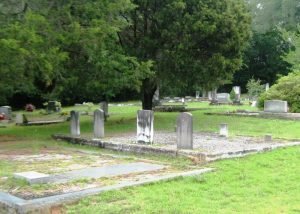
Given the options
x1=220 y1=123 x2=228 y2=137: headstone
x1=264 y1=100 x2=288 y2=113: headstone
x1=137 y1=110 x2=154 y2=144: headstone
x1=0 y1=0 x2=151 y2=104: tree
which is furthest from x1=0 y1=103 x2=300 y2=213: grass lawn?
x1=264 y1=100 x2=288 y2=113: headstone

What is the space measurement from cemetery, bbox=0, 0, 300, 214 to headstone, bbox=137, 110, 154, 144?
0.10 feet

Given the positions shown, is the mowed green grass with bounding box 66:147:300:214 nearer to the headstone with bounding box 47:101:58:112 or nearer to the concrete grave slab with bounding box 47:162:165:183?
the concrete grave slab with bounding box 47:162:165:183

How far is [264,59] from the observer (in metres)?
58.8

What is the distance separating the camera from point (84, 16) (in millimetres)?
14992

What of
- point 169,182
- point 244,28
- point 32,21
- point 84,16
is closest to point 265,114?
point 244,28

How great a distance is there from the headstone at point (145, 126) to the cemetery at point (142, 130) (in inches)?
1.2

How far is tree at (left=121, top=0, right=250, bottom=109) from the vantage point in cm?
1977

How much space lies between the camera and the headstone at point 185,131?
1094 cm

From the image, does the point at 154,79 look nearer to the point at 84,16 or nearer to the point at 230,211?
the point at 84,16

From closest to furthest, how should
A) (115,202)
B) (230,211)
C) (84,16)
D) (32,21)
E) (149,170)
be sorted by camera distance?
(230,211) → (115,202) → (149,170) → (32,21) → (84,16)

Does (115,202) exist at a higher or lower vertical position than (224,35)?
lower

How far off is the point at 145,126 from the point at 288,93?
569 inches

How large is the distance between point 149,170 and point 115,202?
91.7 inches

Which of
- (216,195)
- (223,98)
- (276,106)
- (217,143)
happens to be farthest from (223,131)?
(223,98)
